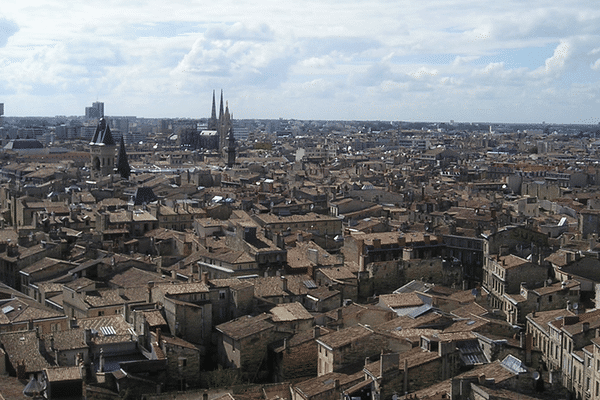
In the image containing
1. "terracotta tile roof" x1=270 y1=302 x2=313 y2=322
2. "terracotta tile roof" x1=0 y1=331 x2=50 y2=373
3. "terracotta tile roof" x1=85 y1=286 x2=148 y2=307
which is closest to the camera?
"terracotta tile roof" x1=0 y1=331 x2=50 y2=373

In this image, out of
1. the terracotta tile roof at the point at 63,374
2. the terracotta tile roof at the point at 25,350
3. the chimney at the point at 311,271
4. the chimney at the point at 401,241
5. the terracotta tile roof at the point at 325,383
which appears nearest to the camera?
the terracotta tile roof at the point at 63,374

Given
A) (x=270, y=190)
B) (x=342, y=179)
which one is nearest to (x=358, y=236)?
(x=270, y=190)

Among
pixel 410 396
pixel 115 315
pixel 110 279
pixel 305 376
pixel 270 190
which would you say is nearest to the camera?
pixel 410 396

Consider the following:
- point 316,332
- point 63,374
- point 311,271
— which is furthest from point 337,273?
point 63,374

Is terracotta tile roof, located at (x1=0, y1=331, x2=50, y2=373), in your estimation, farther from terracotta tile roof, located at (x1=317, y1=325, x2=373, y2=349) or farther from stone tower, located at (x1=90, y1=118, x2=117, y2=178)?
stone tower, located at (x1=90, y1=118, x2=117, y2=178)

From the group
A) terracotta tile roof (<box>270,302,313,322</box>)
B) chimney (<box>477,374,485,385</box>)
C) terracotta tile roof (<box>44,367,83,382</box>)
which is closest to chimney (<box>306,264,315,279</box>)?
terracotta tile roof (<box>270,302,313,322</box>)

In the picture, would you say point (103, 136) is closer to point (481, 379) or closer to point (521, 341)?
point (521, 341)

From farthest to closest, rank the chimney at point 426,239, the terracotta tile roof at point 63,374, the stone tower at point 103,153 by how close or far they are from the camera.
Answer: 1. the stone tower at point 103,153
2. the chimney at point 426,239
3. the terracotta tile roof at point 63,374

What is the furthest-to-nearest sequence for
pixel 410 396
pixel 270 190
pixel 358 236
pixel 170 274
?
pixel 270 190
pixel 358 236
pixel 170 274
pixel 410 396

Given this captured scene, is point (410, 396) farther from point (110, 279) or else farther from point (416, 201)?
point (416, 201)

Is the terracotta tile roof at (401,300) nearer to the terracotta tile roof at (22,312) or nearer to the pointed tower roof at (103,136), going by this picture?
the terracotta tile roof at (22,312)

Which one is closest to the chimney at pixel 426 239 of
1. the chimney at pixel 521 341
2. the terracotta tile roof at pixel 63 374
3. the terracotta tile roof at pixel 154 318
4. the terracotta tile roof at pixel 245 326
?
the terracotta tile roof at pixel 245 326
